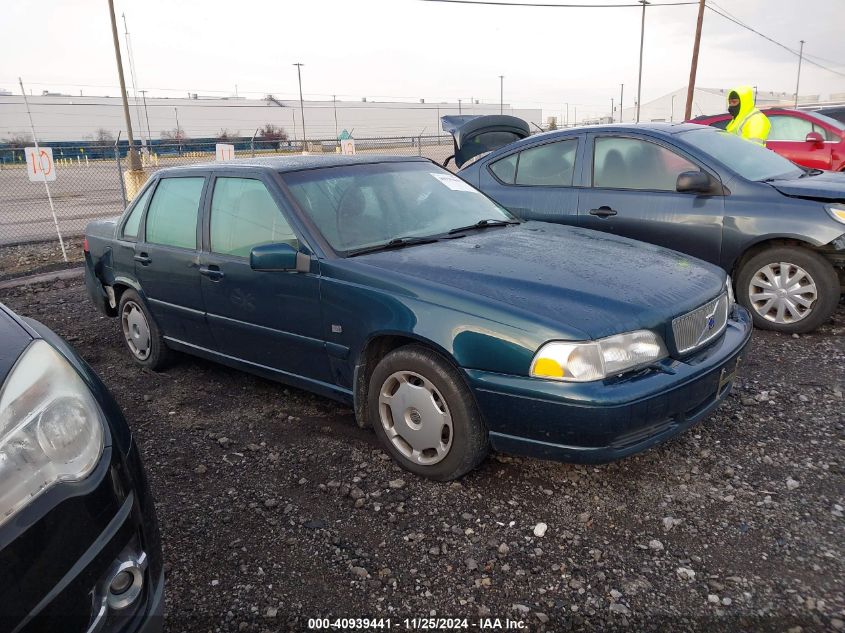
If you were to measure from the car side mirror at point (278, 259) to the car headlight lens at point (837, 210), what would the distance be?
12.3 feet

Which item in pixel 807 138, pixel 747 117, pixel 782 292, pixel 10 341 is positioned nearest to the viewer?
pixel 10 341

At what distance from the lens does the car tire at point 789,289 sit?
4.76 m

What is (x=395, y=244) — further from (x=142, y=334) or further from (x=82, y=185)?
(x=82, y=185)

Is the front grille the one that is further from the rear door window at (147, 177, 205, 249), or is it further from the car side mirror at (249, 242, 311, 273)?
the rear door window at (147, 177, 205, 249)

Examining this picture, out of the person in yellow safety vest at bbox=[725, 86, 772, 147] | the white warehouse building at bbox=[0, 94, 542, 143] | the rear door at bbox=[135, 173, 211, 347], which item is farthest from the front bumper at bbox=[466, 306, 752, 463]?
the white warehouse building at bbox=[0, 94, 542, 143]

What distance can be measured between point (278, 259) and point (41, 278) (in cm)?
664

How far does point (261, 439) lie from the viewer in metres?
3.71

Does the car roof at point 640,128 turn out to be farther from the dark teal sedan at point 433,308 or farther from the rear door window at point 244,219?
the rear door window at point 244,219

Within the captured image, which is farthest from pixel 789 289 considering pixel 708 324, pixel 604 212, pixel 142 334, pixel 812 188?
pixel 142 334

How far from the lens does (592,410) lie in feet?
8.41

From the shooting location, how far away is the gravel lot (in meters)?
2.32

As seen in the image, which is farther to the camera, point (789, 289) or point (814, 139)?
point (814, 139)

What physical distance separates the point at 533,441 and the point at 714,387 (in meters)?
0.93

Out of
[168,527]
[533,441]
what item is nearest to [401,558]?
[533,441]
